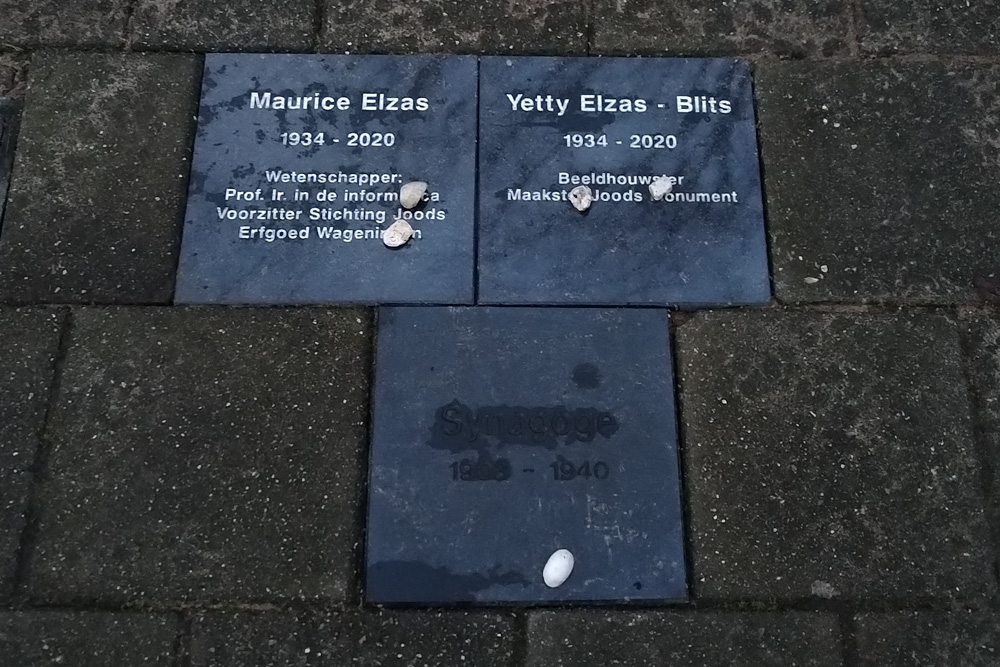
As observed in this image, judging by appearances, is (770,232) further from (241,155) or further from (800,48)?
(241,155)

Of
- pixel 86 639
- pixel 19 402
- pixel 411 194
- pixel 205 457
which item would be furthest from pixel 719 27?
pixel 86 639

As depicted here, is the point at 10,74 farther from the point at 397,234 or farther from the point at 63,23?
the point at 397,234

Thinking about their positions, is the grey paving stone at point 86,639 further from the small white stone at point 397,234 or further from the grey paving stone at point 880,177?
the grey paving stone at point 880,177

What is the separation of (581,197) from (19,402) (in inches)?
62.6

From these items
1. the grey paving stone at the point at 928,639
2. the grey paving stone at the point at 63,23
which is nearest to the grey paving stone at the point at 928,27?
the grey paving stone at the point at 928,639

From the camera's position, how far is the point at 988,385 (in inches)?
83.3

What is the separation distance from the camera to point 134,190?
2230mm

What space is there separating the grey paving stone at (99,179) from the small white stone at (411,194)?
63 centimetres

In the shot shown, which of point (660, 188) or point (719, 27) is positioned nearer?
Result: point (660, 188)

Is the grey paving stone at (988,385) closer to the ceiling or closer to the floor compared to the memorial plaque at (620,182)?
closer to the floor

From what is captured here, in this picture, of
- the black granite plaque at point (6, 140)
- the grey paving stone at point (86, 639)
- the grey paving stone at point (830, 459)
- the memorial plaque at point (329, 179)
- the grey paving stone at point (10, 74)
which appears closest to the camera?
the grey paving stone at point (86, 639)

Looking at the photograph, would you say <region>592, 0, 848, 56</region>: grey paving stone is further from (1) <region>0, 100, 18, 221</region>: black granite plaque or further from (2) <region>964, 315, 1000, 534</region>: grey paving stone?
(1) <region>0, 100, 18, 221</region>: black granite plaque

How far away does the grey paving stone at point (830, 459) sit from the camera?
6.41 ft

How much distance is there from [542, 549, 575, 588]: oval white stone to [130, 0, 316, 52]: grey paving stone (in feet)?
5.47
